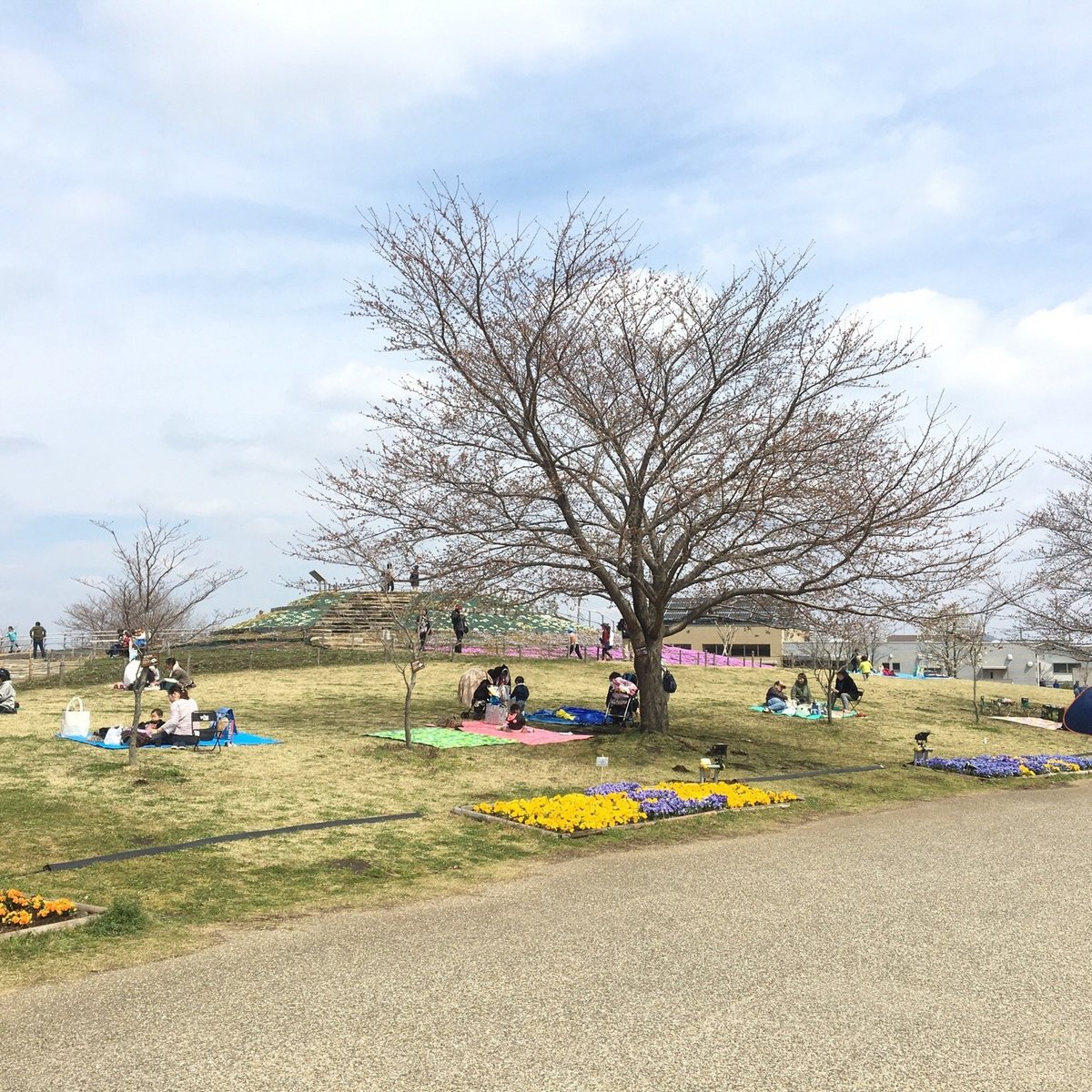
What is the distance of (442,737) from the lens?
20.2m

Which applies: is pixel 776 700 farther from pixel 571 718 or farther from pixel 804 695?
pixel 571 718

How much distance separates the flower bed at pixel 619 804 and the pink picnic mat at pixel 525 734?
4.49 metres

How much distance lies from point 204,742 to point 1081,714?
1570 cm

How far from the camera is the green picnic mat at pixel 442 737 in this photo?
19.7 meters

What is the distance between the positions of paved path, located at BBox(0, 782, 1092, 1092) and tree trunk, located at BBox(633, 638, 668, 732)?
10.6 metres

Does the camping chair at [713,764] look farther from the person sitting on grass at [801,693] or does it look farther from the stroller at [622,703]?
the person sitting on grass at [801,693]

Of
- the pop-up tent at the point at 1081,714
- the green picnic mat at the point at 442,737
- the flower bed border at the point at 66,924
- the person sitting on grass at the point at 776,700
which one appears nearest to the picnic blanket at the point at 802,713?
the person sitting on grass at the point at 776,700

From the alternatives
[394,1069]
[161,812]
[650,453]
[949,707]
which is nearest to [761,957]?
[394,1069]

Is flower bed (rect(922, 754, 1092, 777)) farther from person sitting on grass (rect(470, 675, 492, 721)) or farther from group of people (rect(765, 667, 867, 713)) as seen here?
person sitting on grass (rect(470, 675, 492, 721))

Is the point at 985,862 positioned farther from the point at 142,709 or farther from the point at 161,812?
the point at 142,709

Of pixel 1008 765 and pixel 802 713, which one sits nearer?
pixel 1008 765

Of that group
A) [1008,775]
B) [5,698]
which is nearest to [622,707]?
[1008,775]

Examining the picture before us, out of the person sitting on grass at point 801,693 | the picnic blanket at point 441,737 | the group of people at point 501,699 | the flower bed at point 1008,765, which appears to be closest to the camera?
the picnic blanket at point 441,737

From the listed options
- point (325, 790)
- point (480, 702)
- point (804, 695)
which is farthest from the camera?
point (804, 695)
